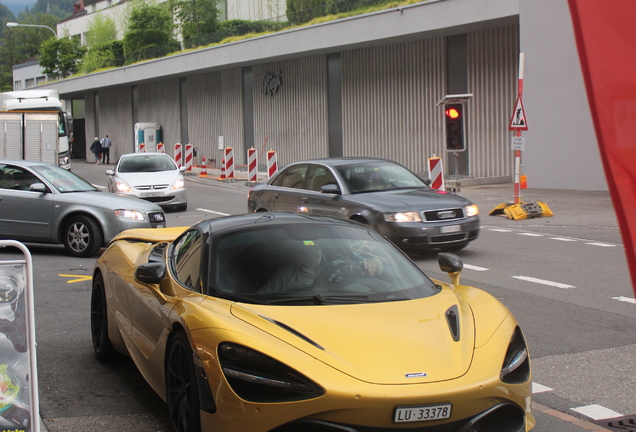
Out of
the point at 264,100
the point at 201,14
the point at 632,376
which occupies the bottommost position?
the point at 632,376

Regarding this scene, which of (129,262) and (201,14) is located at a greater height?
(201,14)

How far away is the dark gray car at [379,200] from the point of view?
11273mm

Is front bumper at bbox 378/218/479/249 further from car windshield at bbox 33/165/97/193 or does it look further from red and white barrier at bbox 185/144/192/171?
red and white barrier at bbox 185/144/192/171

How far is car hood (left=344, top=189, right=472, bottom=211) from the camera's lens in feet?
37.6

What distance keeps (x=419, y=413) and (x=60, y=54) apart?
71.8 meters

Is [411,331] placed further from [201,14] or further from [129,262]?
[201,14]

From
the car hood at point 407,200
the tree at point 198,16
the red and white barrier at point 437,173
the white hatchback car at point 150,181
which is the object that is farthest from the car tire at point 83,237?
the tree at point 198,16

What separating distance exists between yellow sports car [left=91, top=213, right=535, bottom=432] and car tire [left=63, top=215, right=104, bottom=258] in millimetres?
6736

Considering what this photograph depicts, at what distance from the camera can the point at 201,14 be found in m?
56.0

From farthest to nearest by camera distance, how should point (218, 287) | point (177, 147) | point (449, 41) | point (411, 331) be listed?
point (177, 147)
point (449, 41)
point (218, 287)
point (411, 331)

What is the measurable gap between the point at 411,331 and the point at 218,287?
1.25 meters

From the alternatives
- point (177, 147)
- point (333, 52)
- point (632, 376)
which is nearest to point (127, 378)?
point (632, 376)

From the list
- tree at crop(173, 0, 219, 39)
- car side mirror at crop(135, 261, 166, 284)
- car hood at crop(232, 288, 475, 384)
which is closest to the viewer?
car hood at crop(232, 288, 475, 384)

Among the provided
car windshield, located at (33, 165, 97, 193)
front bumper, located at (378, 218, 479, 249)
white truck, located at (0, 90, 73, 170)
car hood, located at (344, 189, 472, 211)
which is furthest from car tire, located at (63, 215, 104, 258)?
white truck, located at (0, 90, 73, 170)
